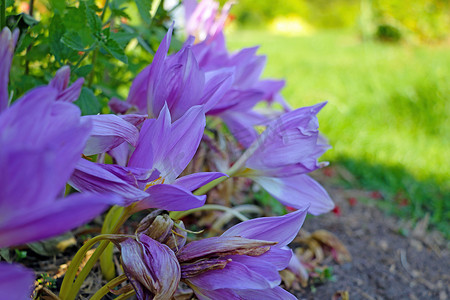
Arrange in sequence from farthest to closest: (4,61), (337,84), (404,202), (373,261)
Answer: (337,84) < (404,202) < (373,261) < (4,61)

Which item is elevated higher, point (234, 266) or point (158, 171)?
point (158, 171)

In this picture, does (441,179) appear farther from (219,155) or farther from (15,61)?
(15,61)

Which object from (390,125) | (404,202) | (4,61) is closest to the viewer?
(4,61)

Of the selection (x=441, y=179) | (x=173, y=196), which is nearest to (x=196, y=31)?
(x=173, y=196)

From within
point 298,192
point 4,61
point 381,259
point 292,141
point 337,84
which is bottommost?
point 337,84

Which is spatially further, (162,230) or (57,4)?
(57,4)

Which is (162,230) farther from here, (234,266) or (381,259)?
(381,259)

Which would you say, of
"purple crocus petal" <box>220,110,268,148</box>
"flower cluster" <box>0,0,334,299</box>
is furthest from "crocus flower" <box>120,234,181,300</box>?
"purple crocus petal" <box>220,110,268,148</box>

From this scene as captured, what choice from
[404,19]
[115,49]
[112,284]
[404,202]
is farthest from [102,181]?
[404,19]
